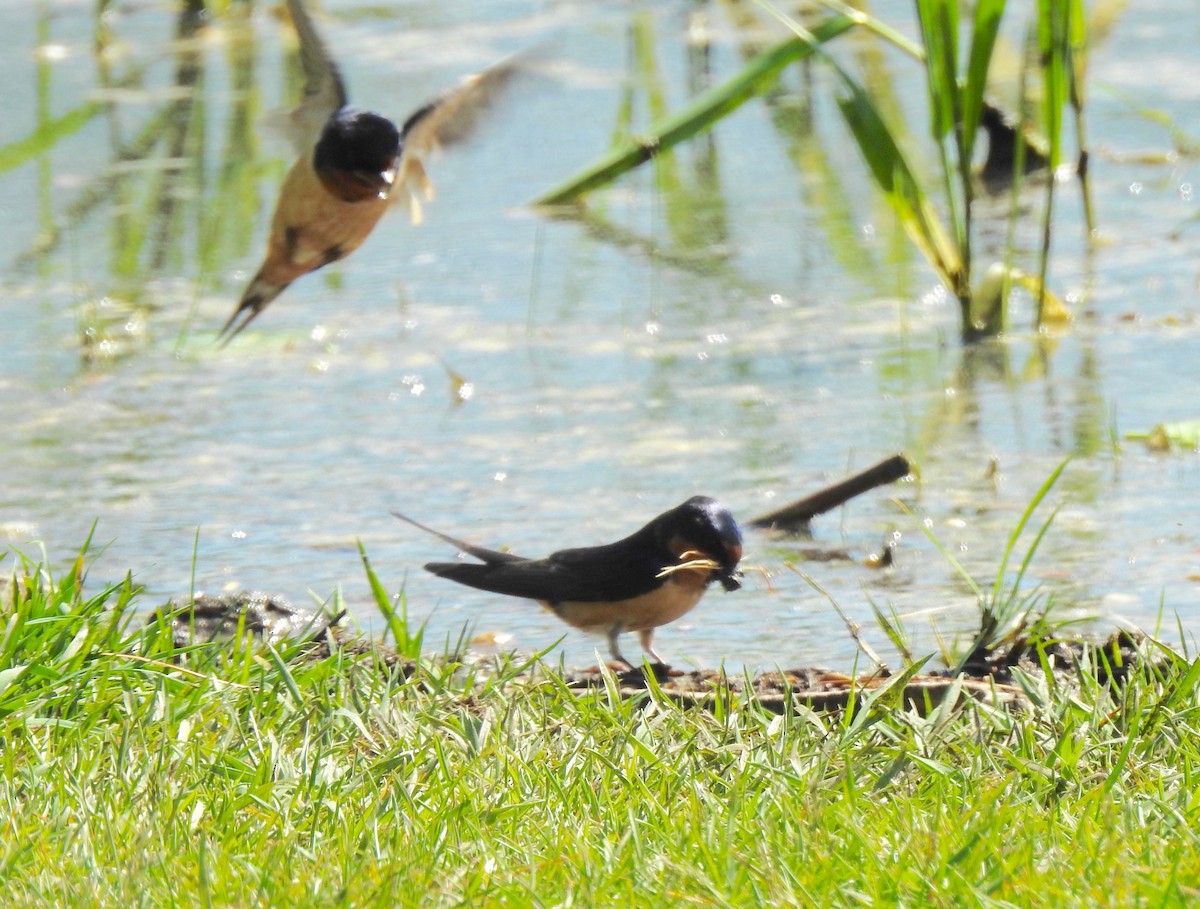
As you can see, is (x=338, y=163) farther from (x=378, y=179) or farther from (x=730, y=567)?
(x=730, y=567)

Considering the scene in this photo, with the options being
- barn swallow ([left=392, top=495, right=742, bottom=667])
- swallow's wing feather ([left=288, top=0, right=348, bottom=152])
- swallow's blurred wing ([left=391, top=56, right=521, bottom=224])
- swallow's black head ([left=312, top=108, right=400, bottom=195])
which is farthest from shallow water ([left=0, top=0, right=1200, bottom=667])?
swallow's black head ([left=312, top=108, right=400, bottom=195])

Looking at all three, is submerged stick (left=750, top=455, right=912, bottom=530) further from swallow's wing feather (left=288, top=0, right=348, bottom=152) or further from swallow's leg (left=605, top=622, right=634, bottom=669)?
swallow's wing feather (left=288, top=0, right=348, bottom=152)

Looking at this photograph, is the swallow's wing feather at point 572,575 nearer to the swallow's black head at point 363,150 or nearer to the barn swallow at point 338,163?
the barn swallow at point 338,163

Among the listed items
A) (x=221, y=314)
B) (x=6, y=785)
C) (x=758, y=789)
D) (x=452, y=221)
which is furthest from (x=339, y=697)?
(x=452, y=221)

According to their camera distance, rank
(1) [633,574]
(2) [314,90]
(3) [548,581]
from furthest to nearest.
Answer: (3) [548,581] → (1) [633,574] → (2) [314,90]

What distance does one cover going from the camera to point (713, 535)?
4062mm

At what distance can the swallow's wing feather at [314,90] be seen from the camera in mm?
3820

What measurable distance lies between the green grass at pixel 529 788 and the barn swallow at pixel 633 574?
1.21ft

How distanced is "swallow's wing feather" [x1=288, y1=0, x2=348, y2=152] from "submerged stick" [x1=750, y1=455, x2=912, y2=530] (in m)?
1.57

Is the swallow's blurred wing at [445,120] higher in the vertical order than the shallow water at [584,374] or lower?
higher

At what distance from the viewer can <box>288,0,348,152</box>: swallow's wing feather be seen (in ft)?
12.5

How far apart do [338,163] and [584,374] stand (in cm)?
285

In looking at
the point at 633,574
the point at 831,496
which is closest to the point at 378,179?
the point at 633,574

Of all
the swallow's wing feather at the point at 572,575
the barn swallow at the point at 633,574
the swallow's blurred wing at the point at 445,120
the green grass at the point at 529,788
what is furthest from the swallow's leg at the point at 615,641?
the swallow's blurred wing at the point at 445,120
